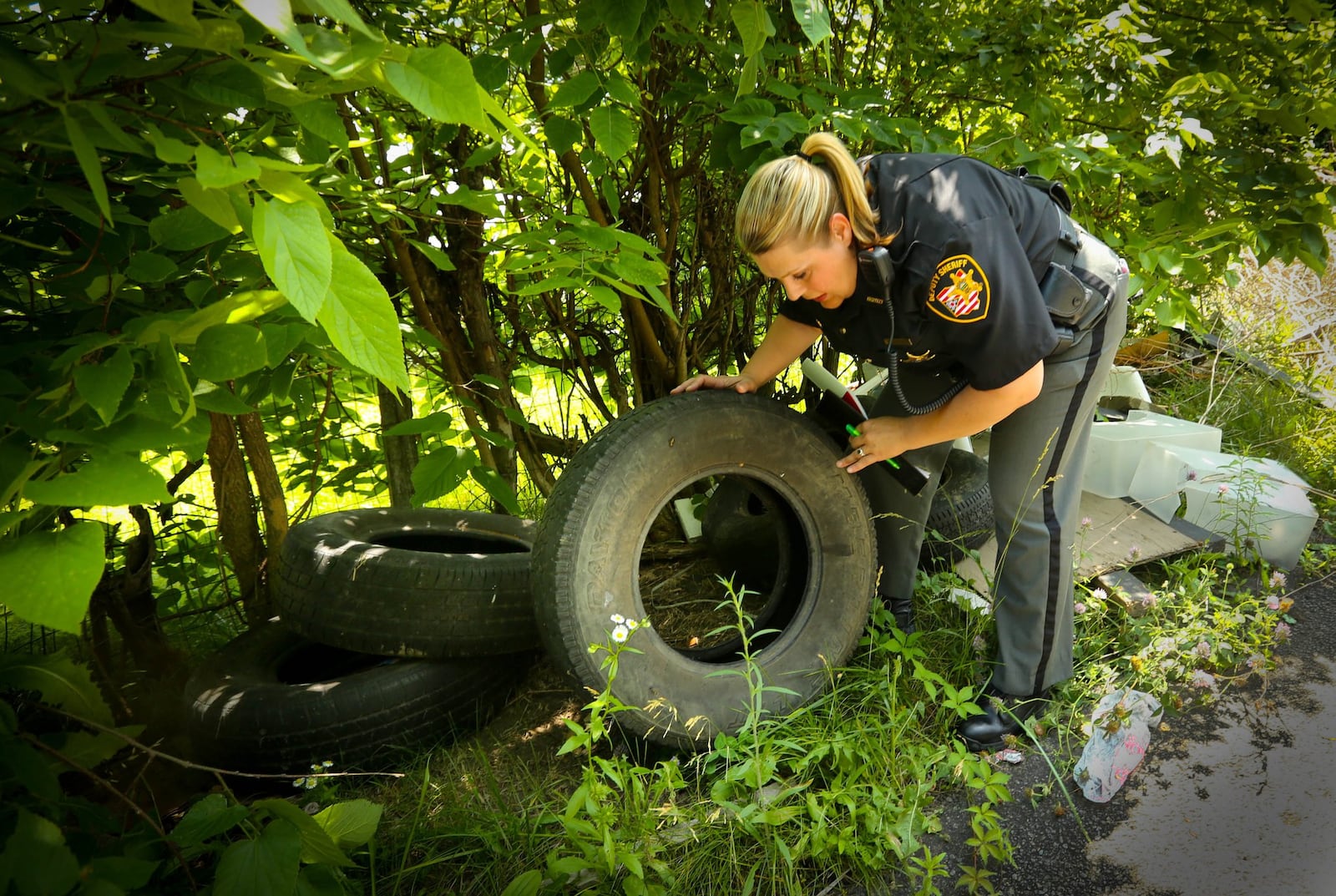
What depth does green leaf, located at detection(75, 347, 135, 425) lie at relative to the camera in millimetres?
1014

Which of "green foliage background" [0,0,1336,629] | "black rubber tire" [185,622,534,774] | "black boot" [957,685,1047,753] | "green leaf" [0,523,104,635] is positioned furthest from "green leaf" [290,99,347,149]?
"black boot" [957,685,1047,753]

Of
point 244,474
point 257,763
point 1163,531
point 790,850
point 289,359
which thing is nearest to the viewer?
point 790,850

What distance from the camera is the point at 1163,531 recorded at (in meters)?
3.37

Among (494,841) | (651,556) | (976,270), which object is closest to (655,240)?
(651,556)

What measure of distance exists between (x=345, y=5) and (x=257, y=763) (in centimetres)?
224

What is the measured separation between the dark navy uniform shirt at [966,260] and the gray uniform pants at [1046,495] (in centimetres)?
27

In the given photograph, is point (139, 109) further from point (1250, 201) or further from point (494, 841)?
point (1250, 201)

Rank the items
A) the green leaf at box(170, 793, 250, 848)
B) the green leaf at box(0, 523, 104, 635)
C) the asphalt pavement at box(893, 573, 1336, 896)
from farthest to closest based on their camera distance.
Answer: the asphalt pavement at box(893, 573, 1336, 896)
the green leaf at box(170, 793, 250, 848)
the green leaf at box(0, 523, 104, 635)

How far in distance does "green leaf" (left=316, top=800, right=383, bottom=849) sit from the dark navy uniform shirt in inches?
66.9

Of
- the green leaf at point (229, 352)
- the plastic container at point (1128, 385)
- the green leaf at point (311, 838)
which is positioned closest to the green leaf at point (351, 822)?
the green leaf at point (311, 838)

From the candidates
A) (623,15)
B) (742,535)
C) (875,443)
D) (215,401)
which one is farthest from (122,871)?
(742,535)

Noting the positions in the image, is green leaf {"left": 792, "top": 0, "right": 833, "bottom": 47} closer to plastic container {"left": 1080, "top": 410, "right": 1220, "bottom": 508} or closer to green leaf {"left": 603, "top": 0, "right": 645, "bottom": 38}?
green leaf {"left": 603, "top": 0, "right": 645, "bottom": 38}

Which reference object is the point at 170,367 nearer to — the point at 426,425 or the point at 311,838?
the point at 311,838

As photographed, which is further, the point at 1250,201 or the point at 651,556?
the point at 651,556
